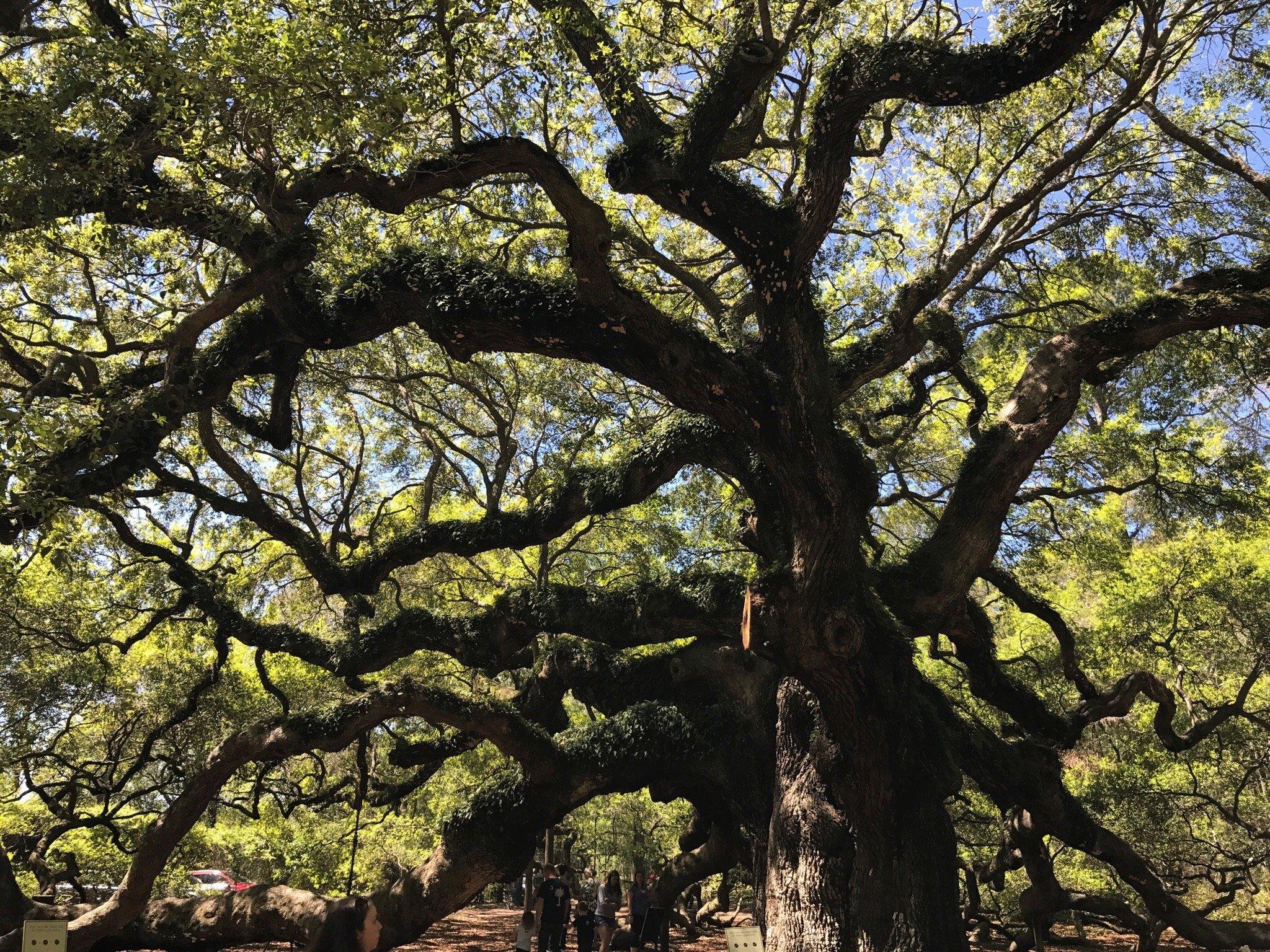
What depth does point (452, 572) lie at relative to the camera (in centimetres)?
1396

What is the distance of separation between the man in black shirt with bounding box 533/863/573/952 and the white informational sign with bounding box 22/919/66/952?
5.83m

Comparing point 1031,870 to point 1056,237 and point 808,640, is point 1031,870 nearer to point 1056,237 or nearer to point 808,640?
point 808,640

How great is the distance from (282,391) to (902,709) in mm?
5957

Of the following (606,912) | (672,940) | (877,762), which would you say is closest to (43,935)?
(877,762)

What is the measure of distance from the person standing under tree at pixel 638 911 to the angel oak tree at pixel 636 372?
1.01 metres

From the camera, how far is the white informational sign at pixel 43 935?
221 inches

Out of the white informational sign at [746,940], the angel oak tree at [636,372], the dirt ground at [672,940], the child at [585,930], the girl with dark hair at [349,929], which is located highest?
the angel oak tree at [636,372]

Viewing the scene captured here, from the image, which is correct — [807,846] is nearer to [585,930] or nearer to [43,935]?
[585,930]

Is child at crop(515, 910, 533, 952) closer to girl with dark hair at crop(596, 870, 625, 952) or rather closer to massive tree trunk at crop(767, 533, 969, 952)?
girl with dark hair at crop(596, 870, 625, 952)

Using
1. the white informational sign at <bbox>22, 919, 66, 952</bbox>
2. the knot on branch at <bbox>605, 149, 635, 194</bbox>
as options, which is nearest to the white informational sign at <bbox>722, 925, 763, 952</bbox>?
the white informational sign at <bbox>22, 919, 66, 952</bbox>

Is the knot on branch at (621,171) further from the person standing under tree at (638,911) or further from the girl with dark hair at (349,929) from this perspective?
the person standing under tree at (638,911)

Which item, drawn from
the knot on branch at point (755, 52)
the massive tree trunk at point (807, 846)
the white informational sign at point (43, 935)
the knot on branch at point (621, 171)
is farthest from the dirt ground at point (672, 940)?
the knot on branch at point (755, 52)

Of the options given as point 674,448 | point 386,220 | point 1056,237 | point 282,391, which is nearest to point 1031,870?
point 674,448

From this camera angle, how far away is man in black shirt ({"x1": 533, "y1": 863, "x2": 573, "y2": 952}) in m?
10.6
